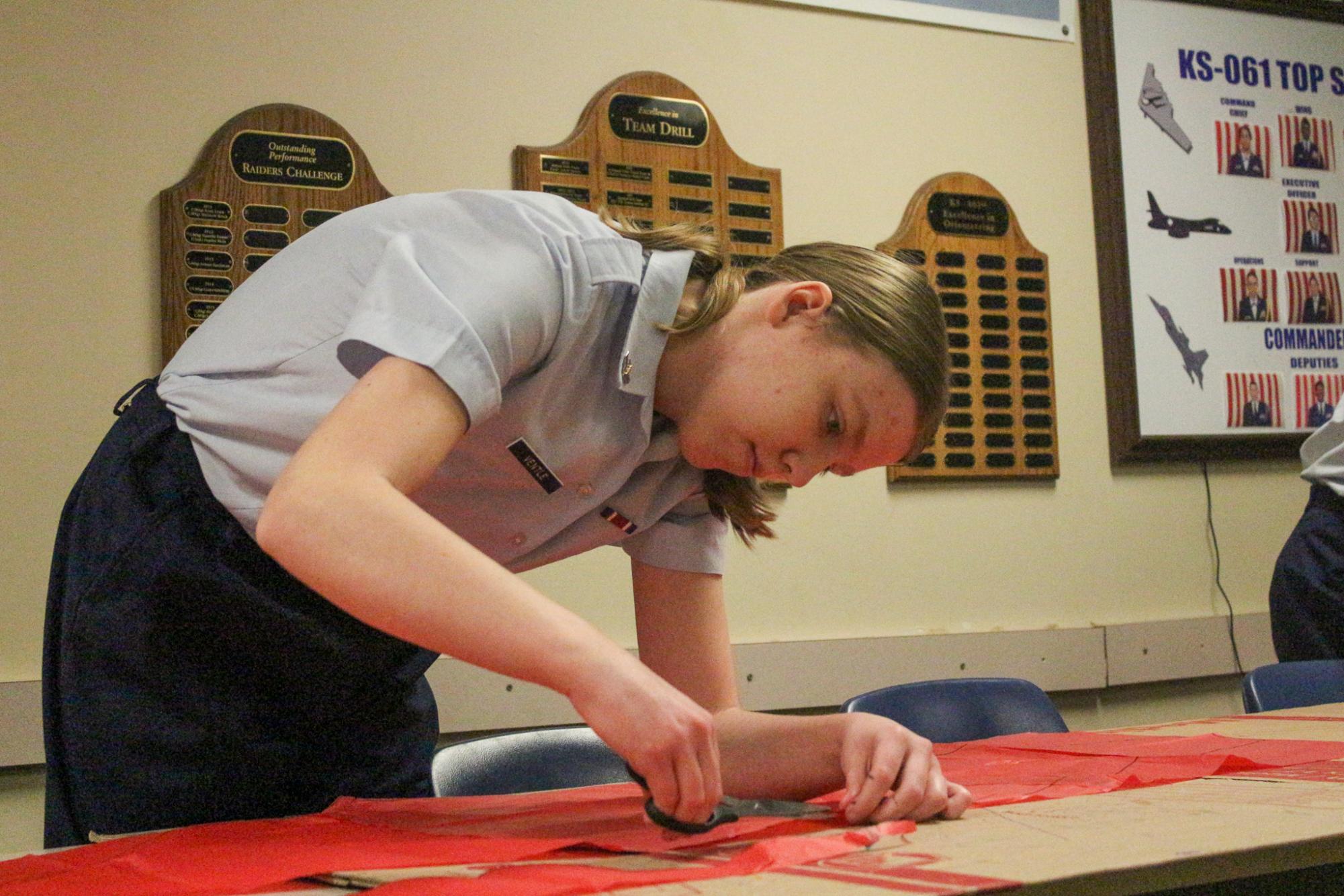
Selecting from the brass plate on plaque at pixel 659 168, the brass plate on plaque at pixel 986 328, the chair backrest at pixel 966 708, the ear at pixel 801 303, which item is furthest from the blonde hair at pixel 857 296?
the brass plate on plaque at pixel 986 328

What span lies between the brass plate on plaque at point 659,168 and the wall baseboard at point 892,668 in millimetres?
888

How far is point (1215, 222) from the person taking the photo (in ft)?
10.4

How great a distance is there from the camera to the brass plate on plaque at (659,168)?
256 centimetres

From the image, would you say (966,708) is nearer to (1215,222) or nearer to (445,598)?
(445,598)

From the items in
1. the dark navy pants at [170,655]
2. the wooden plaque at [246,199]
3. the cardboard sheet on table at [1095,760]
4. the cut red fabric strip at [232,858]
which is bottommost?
the cardboard sheet on table at [1095,760]

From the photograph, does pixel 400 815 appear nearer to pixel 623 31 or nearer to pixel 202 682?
pixel 202 682

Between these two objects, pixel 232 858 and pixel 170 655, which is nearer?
pixel 232 858

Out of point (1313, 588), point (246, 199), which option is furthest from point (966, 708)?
point (246, 199)

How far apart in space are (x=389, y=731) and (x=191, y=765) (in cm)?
23

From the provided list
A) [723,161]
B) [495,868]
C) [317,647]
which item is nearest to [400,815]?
[317,647]

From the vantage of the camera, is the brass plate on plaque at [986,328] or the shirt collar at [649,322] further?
the brass plate on plaque at [986,328]

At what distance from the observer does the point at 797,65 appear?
2826 millimetres

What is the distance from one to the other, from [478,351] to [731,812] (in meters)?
0.42

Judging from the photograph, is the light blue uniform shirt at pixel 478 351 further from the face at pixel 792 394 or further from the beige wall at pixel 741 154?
the beige wall at pixel 741 154
